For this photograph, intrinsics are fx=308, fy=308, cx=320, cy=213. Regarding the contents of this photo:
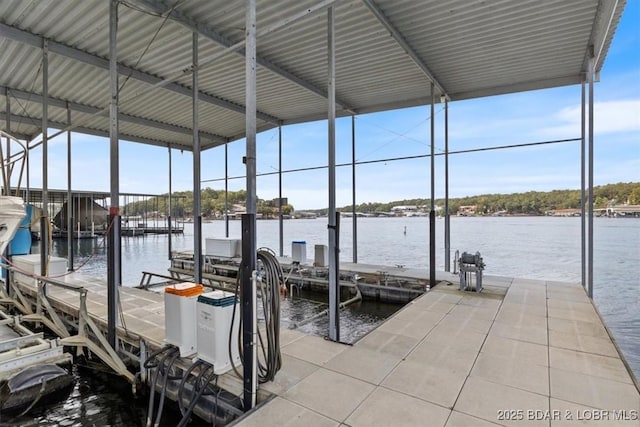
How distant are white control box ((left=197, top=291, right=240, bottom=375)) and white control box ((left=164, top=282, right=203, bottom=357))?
0.72ft

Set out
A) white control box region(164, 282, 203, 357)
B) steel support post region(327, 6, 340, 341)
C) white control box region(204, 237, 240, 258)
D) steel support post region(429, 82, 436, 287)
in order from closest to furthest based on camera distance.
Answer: white control box region(164, 282, 203, 357) < steel support post region(327, 6, 340, 341) < steel support post region(429, 82, 436, 287) < white control box region(204, 237, 240, 258)

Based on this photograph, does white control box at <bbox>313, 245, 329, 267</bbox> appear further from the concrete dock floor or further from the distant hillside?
the distant hillside

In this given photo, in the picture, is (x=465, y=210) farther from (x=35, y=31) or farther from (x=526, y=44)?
(x=35, y=31)

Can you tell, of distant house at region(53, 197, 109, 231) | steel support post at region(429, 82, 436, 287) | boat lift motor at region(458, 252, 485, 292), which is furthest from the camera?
distant house at region(53, 197, 109, 231)

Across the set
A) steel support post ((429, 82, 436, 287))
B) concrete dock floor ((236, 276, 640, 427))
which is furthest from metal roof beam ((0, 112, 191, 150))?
steel support post ((429, 82, 436, 287))

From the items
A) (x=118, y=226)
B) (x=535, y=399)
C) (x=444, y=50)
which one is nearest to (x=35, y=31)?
(x=118, y=226)

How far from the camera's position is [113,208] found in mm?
3803

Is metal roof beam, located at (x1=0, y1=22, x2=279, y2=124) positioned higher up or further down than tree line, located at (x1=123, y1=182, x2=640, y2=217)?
higher up

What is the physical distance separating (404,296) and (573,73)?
587 cm

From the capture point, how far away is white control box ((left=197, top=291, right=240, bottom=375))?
2.64 metres

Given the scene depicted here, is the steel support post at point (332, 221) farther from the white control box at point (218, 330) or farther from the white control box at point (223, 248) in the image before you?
the white control box at point (223, 248)

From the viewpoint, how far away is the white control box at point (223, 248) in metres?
10.3

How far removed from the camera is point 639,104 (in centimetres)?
316

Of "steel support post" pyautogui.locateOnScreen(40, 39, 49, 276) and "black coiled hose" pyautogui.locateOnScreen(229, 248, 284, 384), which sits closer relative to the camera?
"black coiled hose" pyautogui.locateOnScreen(229, 248, 284, 384)
